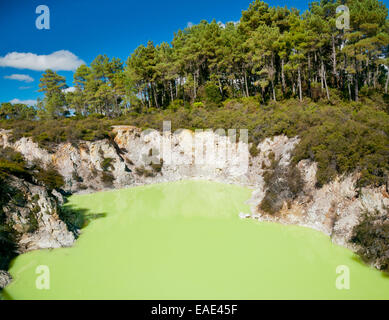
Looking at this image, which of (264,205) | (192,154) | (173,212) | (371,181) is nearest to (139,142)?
(192,154)

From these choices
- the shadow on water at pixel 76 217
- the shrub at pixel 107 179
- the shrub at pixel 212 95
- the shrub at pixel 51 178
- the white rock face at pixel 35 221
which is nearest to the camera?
the white rock face at pixel 35 221

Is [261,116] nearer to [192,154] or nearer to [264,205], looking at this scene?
[192,154]

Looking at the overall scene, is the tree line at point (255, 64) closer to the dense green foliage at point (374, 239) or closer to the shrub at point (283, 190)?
the shrub at point (283, 190)

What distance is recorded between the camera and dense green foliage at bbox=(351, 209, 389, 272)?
7.50 m

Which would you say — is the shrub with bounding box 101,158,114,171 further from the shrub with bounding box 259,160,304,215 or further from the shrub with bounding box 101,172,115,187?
the shrub with bounding box 259,160,304,215

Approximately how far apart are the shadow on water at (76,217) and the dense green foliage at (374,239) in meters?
11.9

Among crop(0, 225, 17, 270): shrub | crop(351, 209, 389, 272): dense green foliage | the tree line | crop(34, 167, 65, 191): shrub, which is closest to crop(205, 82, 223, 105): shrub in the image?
the tree line

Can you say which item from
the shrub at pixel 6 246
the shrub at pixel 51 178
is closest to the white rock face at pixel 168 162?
the shrub at pixel 51 178

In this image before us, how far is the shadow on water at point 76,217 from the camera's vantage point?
11262mm

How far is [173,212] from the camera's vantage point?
44.8ft

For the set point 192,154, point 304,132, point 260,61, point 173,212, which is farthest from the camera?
point 260,61

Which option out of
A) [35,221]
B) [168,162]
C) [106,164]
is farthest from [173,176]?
[35,221]

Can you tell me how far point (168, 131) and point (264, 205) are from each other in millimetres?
14080
